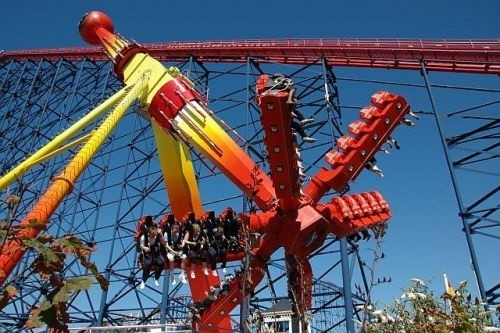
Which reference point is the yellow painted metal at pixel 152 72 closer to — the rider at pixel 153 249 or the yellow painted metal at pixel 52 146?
the yellow painted metal at pixel 52 146

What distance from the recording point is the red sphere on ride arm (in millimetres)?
13211

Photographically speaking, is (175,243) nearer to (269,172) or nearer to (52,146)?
(269,172)

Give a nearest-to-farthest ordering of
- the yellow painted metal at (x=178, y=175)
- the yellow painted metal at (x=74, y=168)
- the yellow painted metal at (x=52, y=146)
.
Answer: the yellow painted metal at (x=74, y=168) < the yellow painted metal at (x=52, y=146) < the yellow painted metal at (x=178, y=175)

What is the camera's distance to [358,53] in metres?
12.2

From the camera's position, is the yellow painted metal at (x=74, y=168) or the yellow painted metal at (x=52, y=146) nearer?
the yellow painted metal at (x=74, y=168)

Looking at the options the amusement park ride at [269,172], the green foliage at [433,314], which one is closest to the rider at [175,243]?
the amusement park ride at [269,172]

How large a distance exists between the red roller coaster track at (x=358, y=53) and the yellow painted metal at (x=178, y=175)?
467cm

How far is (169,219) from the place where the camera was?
22.9 ft

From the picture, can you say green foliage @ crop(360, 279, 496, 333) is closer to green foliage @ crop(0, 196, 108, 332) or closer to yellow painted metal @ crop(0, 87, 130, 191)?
green foliage @ crop(0, 196, 108, 332)

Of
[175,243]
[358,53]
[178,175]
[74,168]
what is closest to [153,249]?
[175,243]

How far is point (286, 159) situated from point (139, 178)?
383 inches

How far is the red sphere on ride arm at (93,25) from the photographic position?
1321 cm

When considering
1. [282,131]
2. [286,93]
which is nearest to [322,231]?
[282,131]

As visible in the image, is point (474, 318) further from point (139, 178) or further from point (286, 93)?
point (139, 178)
